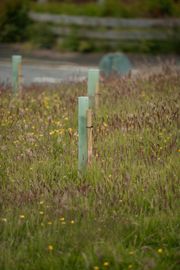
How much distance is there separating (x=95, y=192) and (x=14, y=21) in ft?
59.7

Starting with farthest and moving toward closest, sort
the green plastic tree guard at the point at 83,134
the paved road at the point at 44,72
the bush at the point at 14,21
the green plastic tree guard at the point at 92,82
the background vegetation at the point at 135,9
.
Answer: the bush at the point at 14,21
the background vegetation at the point at 135,9
the paved road at the point at 44,72
the green plastic tree guard at the point at 92,82
the green plastic tree guard at the point at 83,134

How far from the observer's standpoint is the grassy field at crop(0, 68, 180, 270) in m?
5.37

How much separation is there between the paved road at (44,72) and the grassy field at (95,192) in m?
6.54

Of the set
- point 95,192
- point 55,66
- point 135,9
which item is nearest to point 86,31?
point 135,9

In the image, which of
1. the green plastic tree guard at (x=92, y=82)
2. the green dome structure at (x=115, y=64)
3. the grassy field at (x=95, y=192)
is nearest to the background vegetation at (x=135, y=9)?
the green dome structure at (x=115, y=64)

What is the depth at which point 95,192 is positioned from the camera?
6.31 metres

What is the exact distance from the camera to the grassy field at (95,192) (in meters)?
5.37

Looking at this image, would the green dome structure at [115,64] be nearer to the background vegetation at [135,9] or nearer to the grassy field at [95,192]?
the grassy field at [95,192]

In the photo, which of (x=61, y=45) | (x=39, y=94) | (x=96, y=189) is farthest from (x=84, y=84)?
(x=61, y=45)

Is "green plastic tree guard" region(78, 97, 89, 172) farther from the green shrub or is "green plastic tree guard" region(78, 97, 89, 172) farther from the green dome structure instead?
the green shrub

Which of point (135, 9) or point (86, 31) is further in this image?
point (135, 9)

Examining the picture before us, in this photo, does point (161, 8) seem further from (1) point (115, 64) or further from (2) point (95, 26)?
(1) point (115, 64)

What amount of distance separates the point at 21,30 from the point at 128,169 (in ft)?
57.7

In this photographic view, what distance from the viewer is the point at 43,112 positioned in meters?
9.67
